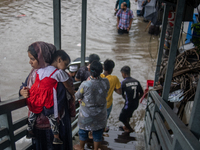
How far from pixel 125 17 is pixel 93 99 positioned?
→ 8.06 metres

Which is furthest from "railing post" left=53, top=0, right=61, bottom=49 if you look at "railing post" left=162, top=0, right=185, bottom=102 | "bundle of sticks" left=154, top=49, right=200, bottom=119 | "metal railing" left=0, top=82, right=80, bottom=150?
"bundle of sticks" left=154, top=49, right=200, bottom=119

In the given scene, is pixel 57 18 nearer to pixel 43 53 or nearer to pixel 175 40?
pixel 43 53

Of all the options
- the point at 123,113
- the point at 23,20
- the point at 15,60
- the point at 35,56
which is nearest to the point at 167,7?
the point at 123,113

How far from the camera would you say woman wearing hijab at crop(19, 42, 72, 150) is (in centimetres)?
175

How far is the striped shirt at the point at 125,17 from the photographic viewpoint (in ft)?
31.5

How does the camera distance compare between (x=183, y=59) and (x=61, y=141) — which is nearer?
(x=61, y=141)

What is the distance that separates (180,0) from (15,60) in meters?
7.51

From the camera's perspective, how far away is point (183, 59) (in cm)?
352

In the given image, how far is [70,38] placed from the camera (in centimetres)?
1005

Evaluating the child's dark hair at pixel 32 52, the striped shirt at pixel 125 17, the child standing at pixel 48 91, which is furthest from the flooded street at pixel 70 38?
the child's dark hair at pixel 32 52

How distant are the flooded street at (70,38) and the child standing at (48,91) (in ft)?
12.0

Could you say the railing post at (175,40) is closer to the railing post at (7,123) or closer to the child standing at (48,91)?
the child standing at (48,91)

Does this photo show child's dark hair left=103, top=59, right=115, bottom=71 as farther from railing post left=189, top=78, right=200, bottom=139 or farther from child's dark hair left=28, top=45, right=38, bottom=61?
railing post left=189, top=78, right=200, bottom=139

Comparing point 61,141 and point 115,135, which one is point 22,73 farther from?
point 61,141
